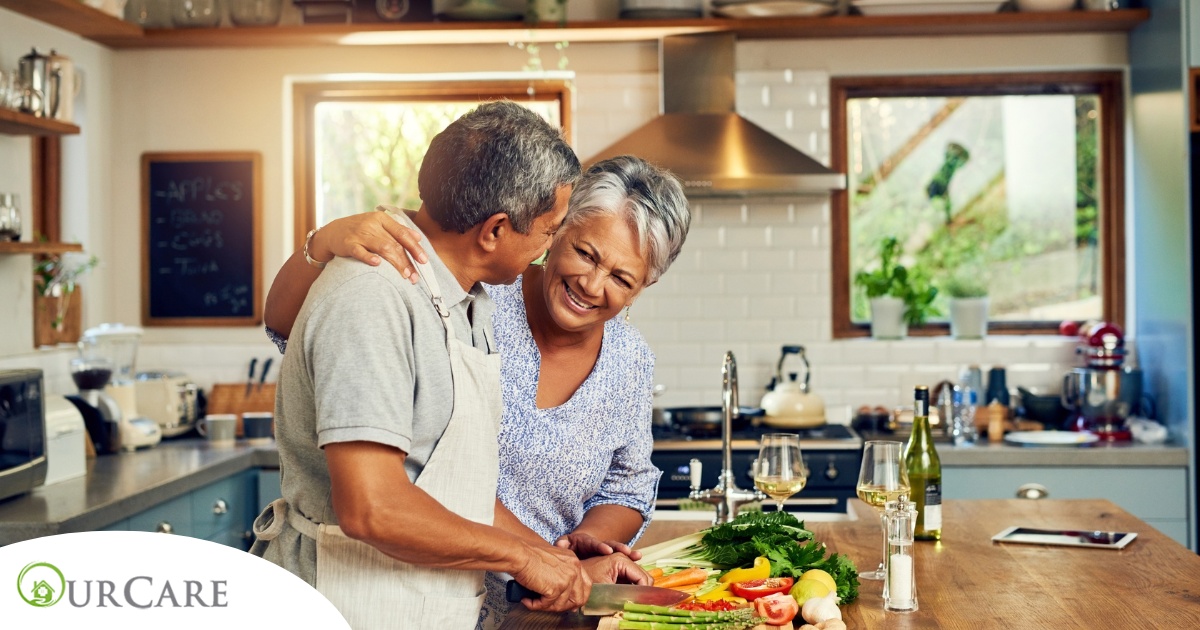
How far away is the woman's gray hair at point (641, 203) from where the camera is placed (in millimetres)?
2186

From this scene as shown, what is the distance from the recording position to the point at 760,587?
6.06 ft

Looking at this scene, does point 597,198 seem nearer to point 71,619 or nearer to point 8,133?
point 71,619

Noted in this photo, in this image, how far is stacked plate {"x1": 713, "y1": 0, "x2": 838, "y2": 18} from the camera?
448 cm

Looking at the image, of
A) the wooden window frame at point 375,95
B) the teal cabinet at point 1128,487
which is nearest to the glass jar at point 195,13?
the wooden window frame at point 375,95

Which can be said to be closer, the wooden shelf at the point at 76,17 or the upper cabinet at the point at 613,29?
the wooden shelf at the point at 76,17

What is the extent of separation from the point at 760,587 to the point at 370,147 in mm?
3544

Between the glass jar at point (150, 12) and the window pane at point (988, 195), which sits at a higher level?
the glass jar at point (150, 12)

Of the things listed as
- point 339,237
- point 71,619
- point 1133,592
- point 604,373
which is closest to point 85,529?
point 604,373

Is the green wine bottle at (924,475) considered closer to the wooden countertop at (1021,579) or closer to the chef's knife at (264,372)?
the wooden countertop at (1021,579)

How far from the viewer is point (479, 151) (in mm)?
1625

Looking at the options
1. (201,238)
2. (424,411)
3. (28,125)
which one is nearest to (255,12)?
(201,238)

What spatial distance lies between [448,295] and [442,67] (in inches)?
131

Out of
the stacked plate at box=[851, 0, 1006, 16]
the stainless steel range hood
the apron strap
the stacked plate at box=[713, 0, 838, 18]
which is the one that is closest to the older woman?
the apron strap

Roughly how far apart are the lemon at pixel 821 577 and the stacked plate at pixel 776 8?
3035mm
